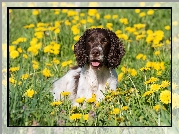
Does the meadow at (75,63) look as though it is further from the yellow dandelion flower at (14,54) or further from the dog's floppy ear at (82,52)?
the dog's floppy ear at (82,52)

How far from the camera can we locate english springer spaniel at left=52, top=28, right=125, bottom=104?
901 cm

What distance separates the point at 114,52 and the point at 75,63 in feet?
4.63

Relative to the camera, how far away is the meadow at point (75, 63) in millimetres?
8273

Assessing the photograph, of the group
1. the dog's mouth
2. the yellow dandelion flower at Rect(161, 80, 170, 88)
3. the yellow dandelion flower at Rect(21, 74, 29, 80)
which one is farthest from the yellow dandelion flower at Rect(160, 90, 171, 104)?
the yellow dandelion flower at Rect(21, 74, 29, 80)

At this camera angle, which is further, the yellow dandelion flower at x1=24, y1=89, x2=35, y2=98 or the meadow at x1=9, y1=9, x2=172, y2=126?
the yellow dandelion flower at x1=24, y1=89, x2=35, y2=98

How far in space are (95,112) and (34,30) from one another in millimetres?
3578

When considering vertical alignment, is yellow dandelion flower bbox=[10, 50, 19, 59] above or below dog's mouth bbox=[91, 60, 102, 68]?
above

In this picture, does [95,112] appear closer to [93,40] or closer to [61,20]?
[93,40]

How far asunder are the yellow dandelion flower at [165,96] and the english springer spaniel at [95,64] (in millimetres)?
722

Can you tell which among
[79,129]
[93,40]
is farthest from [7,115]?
[93,40]

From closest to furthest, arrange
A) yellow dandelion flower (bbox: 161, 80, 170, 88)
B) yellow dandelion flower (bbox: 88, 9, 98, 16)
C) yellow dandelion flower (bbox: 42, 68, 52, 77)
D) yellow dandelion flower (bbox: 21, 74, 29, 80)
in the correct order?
yellow dandelion flower (bbox: 161, 80, 170, 88) < yellow dandelion flower (bbox: 21, 74, 29, 80) < yellow dandelion flower (bbox: 42, 68, 52, 77) < yellow dandelion flower (bbox: 88, 9, 98, 16)

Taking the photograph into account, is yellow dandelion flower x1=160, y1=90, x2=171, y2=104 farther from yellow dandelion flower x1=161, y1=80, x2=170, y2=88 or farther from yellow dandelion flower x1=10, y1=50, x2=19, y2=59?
yellow dandelion flower x1=10, y1=50, x2=19, y2=59

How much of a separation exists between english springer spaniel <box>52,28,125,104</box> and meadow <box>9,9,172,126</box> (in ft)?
0.71

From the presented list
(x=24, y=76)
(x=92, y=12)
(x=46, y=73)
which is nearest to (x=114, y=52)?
(x=46, y=73)
